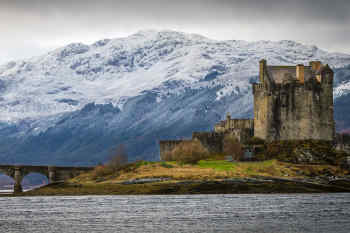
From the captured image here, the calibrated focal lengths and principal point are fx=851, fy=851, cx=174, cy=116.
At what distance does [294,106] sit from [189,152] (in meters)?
20.4

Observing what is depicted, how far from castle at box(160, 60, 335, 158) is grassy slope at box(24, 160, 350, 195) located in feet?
27.0

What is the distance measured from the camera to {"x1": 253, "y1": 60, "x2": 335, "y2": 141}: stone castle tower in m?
150

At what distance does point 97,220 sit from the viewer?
8669 cm

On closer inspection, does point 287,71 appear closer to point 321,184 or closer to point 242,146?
point 242,146

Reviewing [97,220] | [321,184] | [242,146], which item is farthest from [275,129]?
[97,220]

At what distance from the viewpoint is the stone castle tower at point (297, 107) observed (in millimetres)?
150500

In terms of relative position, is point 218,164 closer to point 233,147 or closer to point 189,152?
point 233,147

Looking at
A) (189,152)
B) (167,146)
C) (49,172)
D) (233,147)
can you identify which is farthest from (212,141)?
(49,172)

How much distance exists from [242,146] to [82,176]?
106 ft

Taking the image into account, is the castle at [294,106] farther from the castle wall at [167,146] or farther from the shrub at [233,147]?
the castle wall at [167,146]

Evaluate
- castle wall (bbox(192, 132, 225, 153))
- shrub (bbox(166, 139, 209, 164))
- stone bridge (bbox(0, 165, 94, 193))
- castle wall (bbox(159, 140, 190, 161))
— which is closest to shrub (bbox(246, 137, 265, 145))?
castle wall (bbox(192, 132, 225, 153))

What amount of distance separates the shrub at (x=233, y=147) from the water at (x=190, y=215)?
25722mm

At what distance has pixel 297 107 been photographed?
495 feet

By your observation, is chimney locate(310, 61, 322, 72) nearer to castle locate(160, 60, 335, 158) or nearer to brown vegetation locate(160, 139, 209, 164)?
castle locate(160, 60, 335, 158)
